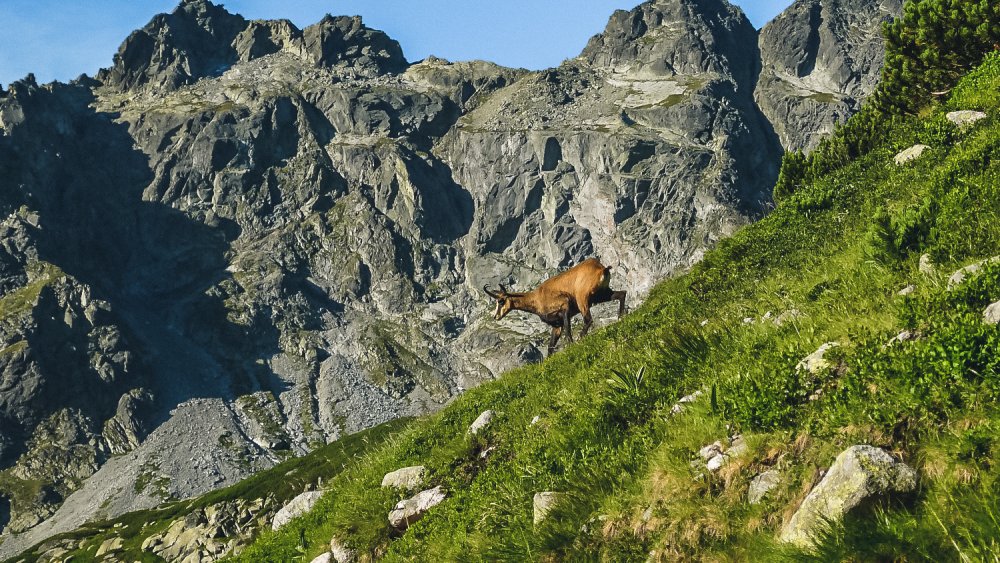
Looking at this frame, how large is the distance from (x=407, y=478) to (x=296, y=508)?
4.37 metres

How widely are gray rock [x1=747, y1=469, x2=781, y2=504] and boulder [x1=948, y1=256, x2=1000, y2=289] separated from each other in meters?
2.73

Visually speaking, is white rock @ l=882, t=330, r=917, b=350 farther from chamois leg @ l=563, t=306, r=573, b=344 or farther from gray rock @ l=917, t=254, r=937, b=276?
chamois leg @ l=563, t=306, r=573, b=344

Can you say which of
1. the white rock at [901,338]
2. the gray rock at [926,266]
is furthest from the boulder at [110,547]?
the white rock at [901,338]

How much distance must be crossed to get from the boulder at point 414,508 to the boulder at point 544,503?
2.83 metres

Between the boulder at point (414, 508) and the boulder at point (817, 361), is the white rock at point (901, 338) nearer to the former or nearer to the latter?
the boulder at point (817, 361)

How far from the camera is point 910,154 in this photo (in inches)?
576

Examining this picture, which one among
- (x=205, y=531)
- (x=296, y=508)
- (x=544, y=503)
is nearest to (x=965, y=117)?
(x=544, y=503)

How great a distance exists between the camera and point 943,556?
369 cm

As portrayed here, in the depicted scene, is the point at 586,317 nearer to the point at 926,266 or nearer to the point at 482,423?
the point at 482,423

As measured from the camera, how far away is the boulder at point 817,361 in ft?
18.9

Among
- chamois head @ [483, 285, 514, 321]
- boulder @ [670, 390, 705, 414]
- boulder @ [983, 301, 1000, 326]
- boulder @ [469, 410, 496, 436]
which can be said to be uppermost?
chamois head @ [483, 285, 514, 321]

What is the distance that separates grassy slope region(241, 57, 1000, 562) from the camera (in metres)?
4.26

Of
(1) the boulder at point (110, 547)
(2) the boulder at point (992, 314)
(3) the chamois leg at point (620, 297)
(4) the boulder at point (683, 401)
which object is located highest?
(4) the boulder at point (683, 401)

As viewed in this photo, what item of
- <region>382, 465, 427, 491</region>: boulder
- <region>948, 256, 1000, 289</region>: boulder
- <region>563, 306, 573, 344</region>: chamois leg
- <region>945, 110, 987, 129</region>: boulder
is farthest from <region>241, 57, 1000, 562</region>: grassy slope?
<region>563, 306, 573, 344</region>: chamois leg
